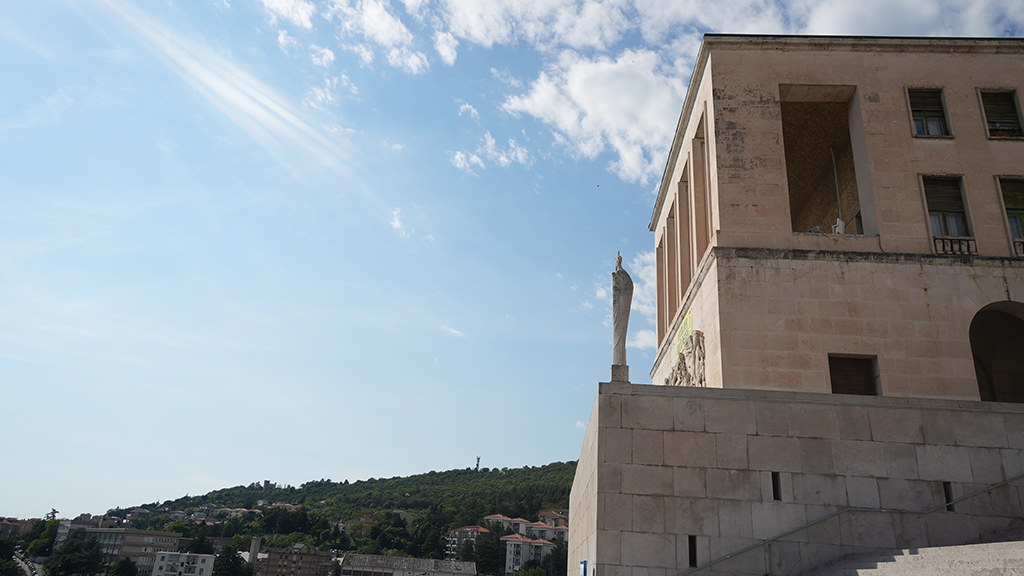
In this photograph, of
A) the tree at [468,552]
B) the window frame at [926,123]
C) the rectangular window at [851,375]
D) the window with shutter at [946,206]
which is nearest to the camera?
the rectangular window at [851,375]

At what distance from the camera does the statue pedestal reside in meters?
16.0

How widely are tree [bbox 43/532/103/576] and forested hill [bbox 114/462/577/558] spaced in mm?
22447

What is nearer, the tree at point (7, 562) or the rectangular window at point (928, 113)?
the rectangular window at point (928, 113)

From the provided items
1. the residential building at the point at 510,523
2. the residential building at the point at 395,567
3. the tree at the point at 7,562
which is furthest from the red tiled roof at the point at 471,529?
the tree at the point at 7,562

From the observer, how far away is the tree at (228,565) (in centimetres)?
13250

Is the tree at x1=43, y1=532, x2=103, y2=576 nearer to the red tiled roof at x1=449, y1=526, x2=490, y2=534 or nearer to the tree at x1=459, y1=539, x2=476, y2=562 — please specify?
the red tiled roof at x1=449, y1=526, x2=490, y2=534

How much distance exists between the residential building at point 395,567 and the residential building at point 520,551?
15.0 metres

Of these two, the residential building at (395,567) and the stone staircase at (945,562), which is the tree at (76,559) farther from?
the stone staircase at (945,562)

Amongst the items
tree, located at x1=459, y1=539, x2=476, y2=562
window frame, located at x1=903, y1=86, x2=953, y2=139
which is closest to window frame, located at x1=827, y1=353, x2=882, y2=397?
window frame, located at x1=903, y1=86, x2=953, y2=139

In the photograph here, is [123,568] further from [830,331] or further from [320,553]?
[830,331]

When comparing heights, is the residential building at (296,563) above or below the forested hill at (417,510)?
below

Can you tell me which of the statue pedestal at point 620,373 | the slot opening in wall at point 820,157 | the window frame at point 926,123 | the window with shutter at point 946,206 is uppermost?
the slot opening in wall at point 820,157

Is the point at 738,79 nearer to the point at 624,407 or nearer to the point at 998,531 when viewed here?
the point at 624,407

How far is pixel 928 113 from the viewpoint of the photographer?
21.3m
